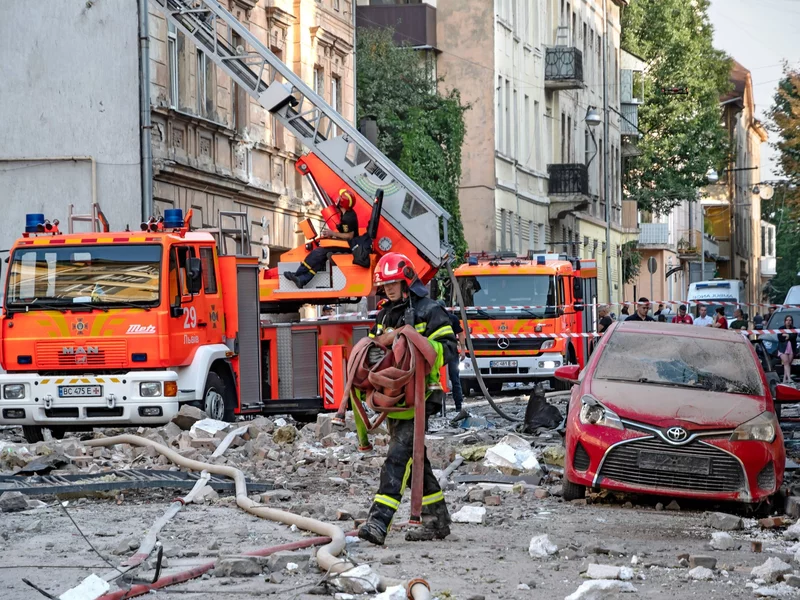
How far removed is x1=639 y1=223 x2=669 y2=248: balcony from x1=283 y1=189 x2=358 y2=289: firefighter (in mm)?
56506

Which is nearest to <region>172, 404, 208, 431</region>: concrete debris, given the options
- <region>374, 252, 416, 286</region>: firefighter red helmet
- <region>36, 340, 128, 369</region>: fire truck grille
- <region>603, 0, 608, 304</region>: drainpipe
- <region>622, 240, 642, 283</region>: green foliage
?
<region>36, 340, 128, 369</region>: fire truck grille

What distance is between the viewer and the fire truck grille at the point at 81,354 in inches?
677

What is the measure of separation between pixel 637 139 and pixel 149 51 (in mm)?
46973

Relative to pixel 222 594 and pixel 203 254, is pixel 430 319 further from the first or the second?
pixel 203 254

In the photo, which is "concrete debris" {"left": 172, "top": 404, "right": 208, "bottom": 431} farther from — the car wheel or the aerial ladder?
the car wheel

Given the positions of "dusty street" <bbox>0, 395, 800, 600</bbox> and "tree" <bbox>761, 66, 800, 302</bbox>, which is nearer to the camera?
"dusty street" <bbox>0, 395, 800, 600</bbox>

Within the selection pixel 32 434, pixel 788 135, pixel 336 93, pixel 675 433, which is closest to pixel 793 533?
pixel 675 433

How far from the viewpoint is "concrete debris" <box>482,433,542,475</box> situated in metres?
14.3

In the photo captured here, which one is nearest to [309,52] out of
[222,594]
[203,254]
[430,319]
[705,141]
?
Answer: [203,254]

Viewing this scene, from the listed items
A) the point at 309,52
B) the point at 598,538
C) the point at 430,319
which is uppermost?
the point at 309,52

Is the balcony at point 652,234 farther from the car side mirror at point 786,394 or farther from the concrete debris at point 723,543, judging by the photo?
the concrete debris at point 723,543

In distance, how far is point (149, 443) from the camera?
1524 cm

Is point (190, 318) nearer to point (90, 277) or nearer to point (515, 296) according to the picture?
point (90, 277)

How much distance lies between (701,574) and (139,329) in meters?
9.50
